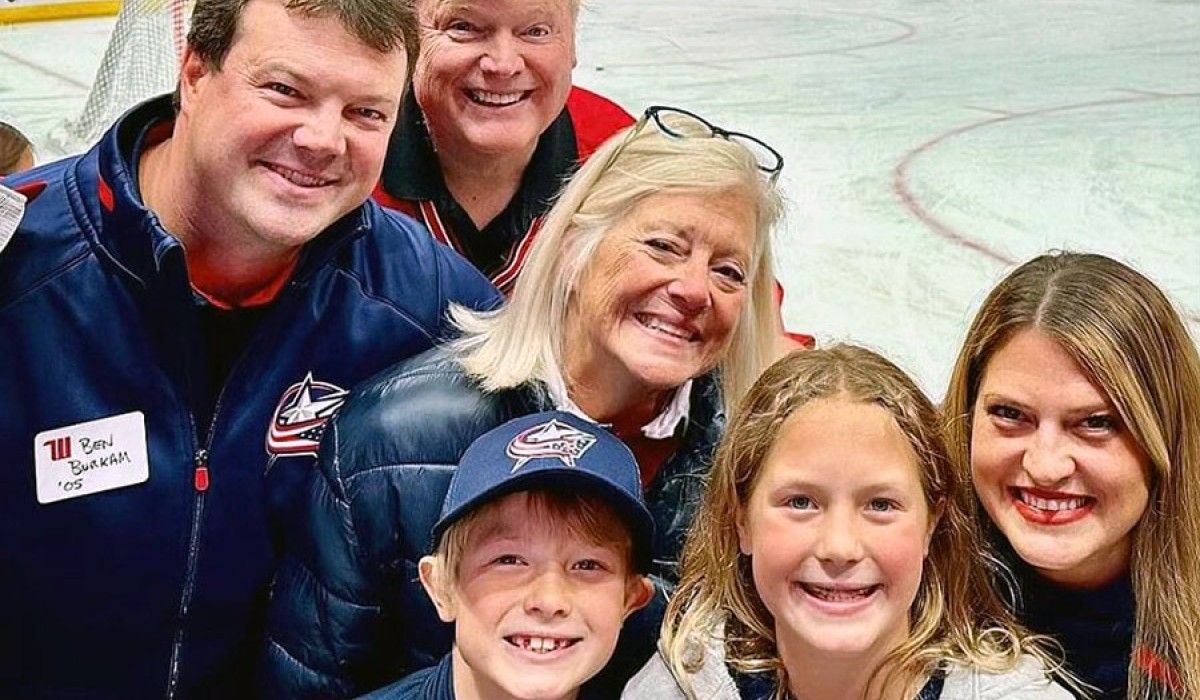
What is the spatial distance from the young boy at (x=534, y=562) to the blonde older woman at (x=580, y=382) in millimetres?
149

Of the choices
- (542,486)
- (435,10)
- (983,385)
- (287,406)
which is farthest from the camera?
(435,10)

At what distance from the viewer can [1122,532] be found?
163 centimetres

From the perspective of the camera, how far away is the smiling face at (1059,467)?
1620mm

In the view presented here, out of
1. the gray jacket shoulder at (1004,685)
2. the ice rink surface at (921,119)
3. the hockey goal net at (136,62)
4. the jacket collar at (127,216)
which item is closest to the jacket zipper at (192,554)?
the jacket collar at (127,216)

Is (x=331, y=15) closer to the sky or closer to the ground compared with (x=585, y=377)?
closer to the sky

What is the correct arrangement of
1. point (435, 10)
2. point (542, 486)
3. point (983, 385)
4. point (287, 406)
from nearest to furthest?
point (542, 486) < point (983, 385) < point (287, 406) < point (435, 10)

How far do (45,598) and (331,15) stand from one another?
815 mm

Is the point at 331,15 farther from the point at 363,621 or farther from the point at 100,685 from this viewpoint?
the point at 100,685

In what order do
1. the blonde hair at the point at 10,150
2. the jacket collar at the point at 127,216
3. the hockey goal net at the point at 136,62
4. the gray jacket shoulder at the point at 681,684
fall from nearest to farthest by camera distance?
1. the gray jacket shoulder at the point at 681,684
2. the jacket collar at the point at 127,216
3. the blonde hair at the point at 10,150
4. the hockey goal net at the point at 136,62

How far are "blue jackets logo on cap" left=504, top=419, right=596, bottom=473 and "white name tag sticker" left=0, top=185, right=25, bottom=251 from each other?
0.63 metres

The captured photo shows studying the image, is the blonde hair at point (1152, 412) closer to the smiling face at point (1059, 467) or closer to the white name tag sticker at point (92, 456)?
the smiling face at point (1059, 467)

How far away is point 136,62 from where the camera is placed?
4.96m

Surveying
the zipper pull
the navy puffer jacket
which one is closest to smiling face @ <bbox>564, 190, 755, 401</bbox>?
→ the navy puffer jacket

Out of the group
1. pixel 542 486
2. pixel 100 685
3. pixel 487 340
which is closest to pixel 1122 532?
pixel 542 486
